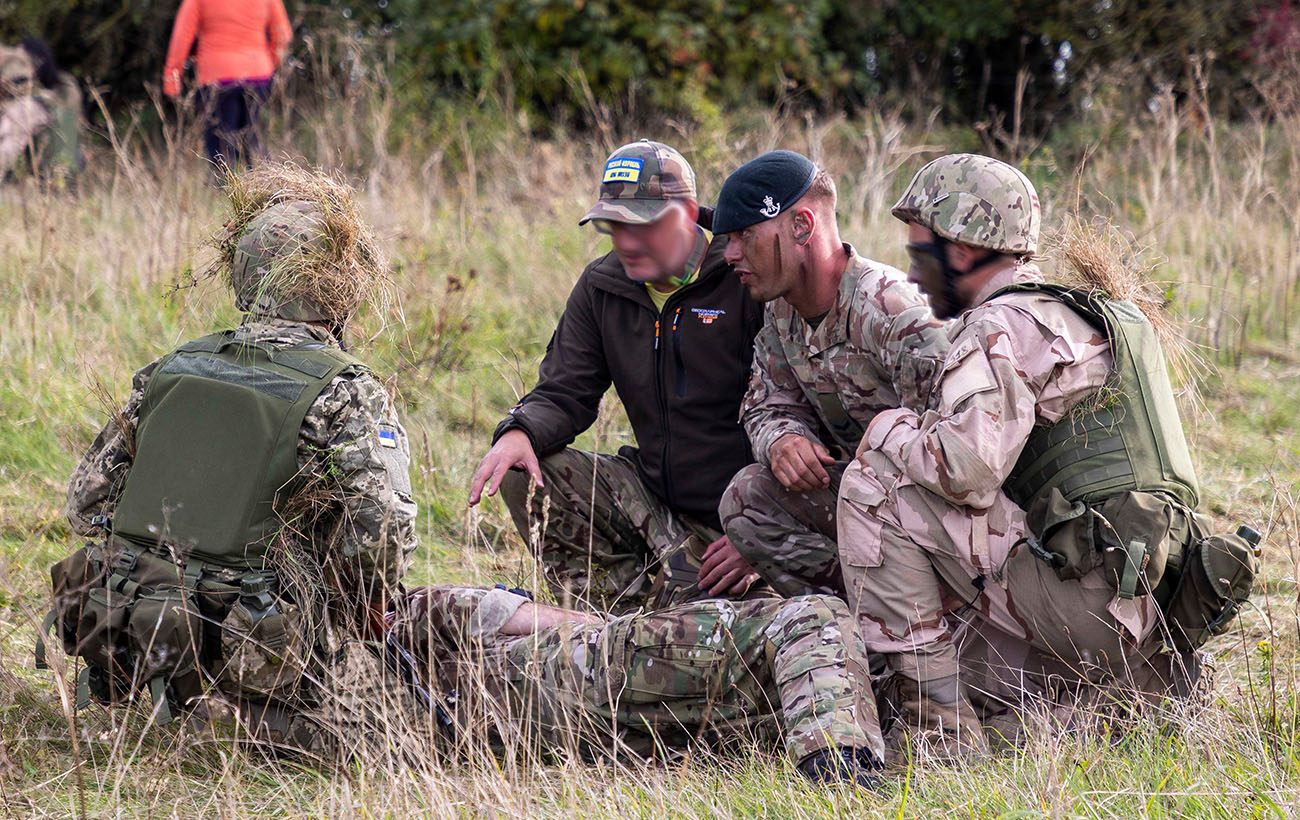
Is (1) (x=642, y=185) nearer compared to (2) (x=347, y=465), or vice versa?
(2) (x=347, y=465)

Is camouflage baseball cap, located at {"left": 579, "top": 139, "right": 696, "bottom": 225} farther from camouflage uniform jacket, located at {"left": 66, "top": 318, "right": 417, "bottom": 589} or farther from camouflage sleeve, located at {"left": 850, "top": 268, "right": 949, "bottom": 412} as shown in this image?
camouflage uniform jacket, located at {"left": 66, "top": 318, "right": 417, "bottom": 589}

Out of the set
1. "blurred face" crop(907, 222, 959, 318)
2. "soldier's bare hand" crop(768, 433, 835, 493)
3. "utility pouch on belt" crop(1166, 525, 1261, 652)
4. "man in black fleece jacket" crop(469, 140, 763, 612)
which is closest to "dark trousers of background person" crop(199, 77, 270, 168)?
"man in black fleece jacket" crop(469, 140, 763, 612)

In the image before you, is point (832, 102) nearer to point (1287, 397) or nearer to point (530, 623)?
point (1287, 397)

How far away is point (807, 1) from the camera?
10.5 metres

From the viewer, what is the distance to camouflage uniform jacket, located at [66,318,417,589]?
2.76 metres

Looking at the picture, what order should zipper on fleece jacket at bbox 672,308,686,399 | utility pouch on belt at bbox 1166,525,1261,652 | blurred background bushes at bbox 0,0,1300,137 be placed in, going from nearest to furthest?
utility pouch on belt at bbox 1166,525,1261,652, zipper on fleece jacket at bbox 672,308,686,399, blurred background bushes at bbox 0,0,1300,137

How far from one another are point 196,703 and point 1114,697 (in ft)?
7.24

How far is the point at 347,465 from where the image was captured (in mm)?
2773

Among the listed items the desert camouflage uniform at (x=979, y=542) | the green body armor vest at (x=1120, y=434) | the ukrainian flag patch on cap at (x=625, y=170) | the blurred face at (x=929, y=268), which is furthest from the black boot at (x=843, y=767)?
the ukrainian flag patch on cap at (x=625, y=170)

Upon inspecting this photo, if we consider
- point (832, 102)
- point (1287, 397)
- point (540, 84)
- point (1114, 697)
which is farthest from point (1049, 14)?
point (1114, 697)

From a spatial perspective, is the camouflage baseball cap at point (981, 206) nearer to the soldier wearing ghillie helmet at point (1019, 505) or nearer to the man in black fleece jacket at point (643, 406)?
the soldier wearing ghillie helmet at point (1019, 505)

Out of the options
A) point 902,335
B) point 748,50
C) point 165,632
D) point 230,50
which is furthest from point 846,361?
point 748,50

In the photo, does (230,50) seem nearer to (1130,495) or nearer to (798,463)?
(798,463)

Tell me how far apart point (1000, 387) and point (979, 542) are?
422 millimetres
